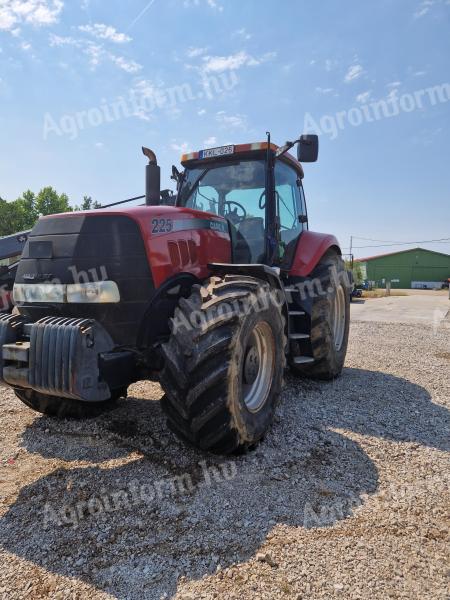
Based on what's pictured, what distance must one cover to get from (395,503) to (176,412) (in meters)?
1.42

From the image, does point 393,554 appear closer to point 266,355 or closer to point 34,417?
point 266,355

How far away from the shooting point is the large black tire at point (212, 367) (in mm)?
2770

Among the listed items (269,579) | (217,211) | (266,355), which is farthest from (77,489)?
(217,211)

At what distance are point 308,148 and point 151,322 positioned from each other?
2.44m

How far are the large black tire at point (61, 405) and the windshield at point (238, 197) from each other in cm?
192

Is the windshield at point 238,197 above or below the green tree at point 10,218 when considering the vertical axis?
below

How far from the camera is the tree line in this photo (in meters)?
37.7

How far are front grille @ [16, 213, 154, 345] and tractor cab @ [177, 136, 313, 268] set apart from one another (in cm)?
145

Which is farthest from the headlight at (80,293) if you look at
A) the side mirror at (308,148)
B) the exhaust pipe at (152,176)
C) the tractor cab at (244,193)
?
the side mirror at (308,148)

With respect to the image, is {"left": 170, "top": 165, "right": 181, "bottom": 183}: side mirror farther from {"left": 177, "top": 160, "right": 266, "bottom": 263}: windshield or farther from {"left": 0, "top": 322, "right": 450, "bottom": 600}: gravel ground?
{"left": 0, "top": 322, "right": 450, "bottom": 600}: gravel ground

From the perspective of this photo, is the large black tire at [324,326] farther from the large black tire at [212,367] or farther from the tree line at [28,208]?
the tree line at [28,208]

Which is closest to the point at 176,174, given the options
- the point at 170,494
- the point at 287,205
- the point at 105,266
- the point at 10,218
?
the point at 287,205

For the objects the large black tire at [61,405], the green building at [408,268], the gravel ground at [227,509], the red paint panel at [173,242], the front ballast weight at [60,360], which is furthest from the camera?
the green building at [408,268]

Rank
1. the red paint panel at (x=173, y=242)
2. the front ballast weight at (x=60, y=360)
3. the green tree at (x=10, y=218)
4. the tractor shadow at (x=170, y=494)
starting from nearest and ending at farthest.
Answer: the tractor shadow at (x=170, y=494)
the front ballast weight at (x=60, y=360)
the red paint panel at (x=173, y=242)
the green tree at (x=10, y=218)
